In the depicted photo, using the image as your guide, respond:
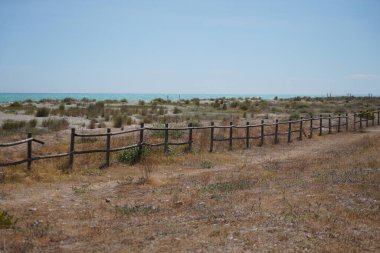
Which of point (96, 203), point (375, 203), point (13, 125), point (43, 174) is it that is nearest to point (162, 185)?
point (96, 203)

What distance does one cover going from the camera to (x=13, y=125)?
2317cm

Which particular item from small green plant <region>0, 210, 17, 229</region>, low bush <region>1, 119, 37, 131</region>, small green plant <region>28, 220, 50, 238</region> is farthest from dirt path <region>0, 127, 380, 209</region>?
low bush <region>1, 119, 37, 131</region>

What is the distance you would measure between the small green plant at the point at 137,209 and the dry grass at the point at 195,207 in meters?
0.02

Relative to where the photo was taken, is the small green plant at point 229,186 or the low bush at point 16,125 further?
the low bush at point 16,125

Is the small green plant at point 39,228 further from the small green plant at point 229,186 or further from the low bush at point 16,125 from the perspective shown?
the low bush at point 16,125

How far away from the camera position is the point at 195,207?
8.91 meters

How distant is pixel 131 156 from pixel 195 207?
6.72 meters

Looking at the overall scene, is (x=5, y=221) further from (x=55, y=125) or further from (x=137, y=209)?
(x=55, y=125)

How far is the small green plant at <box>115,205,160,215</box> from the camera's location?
28.2ft

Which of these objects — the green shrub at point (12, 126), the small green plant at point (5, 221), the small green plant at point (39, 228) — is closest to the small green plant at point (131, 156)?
the small green plant at point (39, 228)

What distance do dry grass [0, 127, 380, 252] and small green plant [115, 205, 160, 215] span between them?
24 millimetres

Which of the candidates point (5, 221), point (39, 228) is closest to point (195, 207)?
point (39, 228)

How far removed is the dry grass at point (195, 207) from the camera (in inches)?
262

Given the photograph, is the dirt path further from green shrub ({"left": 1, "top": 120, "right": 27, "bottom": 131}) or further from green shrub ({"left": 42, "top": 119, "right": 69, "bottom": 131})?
green shrub ({"left": 1, "top": 120, "right": 27, "bottom": 131})
